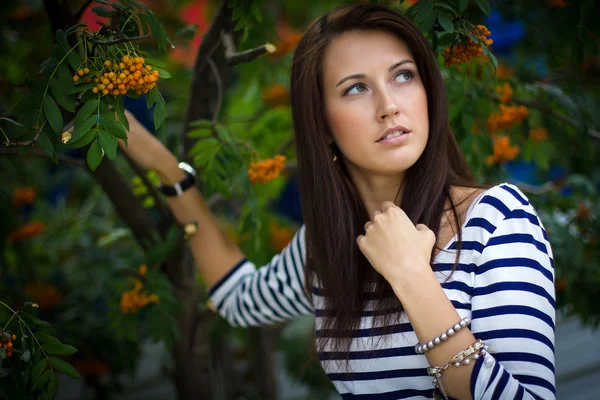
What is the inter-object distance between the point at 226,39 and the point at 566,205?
128 cm

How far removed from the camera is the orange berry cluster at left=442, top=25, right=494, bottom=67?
53.7 inches

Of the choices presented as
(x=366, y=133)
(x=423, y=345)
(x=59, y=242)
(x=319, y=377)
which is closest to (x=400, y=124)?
(x=366, y=133)

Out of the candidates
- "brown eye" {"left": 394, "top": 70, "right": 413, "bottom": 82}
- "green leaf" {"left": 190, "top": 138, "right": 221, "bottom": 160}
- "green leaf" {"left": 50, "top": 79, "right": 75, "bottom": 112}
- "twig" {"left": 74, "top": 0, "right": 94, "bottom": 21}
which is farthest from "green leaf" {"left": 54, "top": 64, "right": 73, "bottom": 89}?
"brown eye" {"left": 394, "top": 70, "right": 413, "bottom": 82}

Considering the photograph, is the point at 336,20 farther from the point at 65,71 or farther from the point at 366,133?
the point at 65,71

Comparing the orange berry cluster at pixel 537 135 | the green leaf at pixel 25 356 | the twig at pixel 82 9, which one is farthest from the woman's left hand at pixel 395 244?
the orange berry cluster at pixel 537 135

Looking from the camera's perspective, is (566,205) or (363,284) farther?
(566,205)

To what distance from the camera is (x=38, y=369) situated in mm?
1158

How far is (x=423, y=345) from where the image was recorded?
1179 mm

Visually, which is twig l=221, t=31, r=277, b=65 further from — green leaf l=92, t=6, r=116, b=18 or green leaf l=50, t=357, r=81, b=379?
green leaf l=50, t=357, r=81, b=379

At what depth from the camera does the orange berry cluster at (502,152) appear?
6.83 feet

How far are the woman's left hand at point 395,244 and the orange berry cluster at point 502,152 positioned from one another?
2.96 feet

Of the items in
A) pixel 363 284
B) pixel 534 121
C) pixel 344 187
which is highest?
pixel 534 121

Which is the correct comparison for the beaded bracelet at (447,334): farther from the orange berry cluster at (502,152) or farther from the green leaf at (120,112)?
the orange berry cluster at (502,152)

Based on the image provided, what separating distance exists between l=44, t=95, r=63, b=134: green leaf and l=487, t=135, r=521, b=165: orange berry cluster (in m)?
1.43
